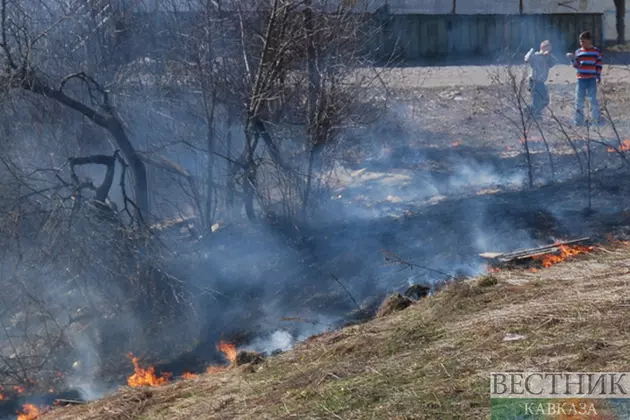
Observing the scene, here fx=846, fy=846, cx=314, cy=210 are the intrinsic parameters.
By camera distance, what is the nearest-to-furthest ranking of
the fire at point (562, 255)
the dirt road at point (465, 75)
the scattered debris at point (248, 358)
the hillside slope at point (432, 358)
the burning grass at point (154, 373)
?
1. the hillside slope at point (432, 358)
2. the scattered debris at point (248, 358)
3. the burning grass at point (154, 373)
4. the fire at point (562, 255)
5. the dirt road at point (465, 75)

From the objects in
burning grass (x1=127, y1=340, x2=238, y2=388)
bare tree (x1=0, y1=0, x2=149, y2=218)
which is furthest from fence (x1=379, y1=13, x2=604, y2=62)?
burning grass (x1=127, y1=340, x2=238, y2=388)

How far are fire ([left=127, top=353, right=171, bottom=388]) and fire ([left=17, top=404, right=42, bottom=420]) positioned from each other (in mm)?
879

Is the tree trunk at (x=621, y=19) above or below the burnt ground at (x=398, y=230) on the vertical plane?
above

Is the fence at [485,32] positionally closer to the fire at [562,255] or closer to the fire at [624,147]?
the fire at [624,147]

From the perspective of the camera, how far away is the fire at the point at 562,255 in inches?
339

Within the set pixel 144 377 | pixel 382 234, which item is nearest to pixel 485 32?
pixel 382 234

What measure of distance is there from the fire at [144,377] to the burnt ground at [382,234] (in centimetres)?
14

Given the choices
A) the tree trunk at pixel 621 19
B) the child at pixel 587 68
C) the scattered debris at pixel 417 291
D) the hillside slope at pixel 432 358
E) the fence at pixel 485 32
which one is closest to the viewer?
the hillside slope at pixel 432 358

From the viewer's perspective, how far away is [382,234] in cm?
1095

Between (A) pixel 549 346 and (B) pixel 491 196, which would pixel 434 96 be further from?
(A) pixel 549 346

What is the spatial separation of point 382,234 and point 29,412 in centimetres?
492

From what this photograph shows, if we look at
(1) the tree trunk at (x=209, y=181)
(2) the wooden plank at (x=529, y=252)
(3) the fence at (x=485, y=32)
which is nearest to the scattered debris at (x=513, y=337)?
(2) the wooden plank at (x=529, y=252)

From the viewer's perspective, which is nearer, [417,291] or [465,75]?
[417,291]

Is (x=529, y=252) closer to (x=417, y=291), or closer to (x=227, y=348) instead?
(x=417, y=291)
